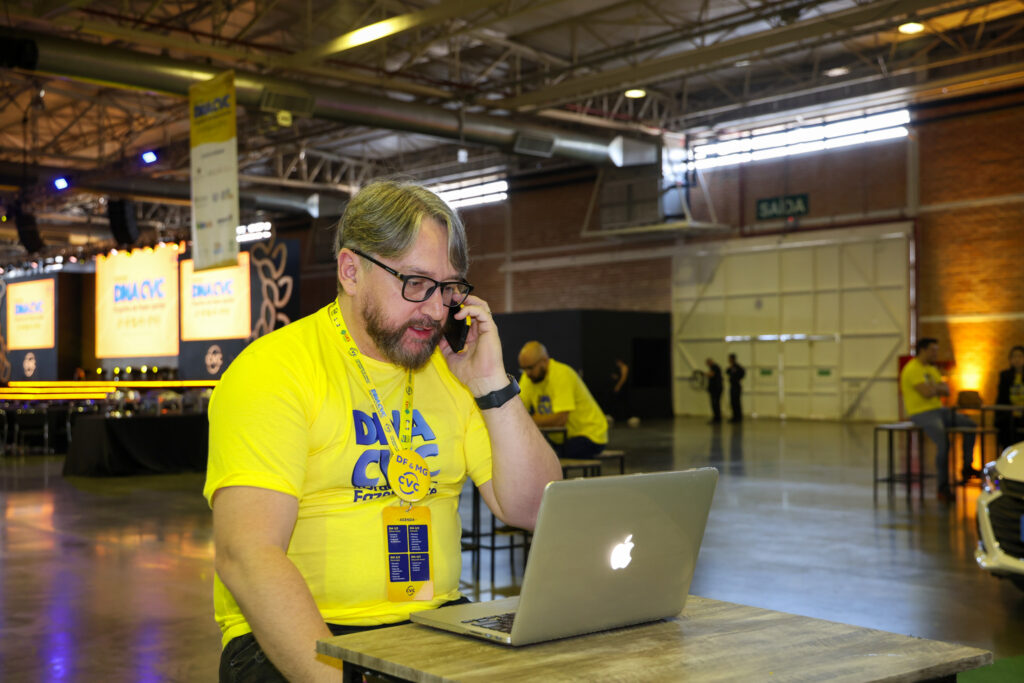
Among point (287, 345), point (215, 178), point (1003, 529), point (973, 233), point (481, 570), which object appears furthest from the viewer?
point (973, 233)

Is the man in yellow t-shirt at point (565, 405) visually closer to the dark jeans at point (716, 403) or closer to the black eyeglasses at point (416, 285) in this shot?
the black eyeglasses at point (416, 285)

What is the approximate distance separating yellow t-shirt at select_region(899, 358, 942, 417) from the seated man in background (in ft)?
7.45

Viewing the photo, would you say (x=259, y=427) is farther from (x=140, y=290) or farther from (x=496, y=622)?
(x=140, y=290)

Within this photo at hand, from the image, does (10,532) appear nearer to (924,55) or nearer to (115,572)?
(115,572)

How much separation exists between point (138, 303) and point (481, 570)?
1590 centimetres

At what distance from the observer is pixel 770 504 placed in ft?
30.0

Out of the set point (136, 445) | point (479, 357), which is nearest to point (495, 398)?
point (479, 357)

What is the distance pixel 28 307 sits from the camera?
25.6 m

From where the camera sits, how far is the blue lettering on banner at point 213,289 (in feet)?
60.3

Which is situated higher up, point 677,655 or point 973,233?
point 973,233

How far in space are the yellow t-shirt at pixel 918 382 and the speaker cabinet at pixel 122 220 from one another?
16.2 m

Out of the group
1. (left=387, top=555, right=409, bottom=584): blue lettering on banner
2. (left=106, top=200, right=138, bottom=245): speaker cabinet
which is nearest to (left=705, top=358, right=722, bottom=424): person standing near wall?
(left=106, top=200, right=138, bottom=245): speaker cabinet

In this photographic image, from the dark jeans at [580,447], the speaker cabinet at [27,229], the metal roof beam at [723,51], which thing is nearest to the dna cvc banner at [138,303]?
→ the speaker cabinet at [27,229]

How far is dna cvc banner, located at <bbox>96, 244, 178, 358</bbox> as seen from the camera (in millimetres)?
19672
